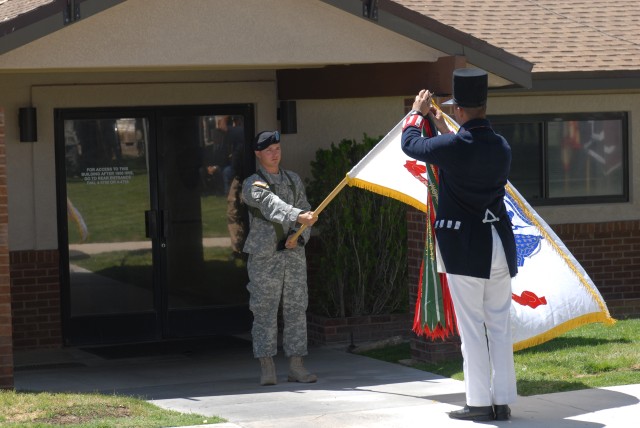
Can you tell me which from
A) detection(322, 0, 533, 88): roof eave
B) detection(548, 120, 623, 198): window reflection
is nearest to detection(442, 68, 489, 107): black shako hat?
detection(322, 0, 533, 88): roof eave

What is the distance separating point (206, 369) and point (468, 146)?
405 centimetres

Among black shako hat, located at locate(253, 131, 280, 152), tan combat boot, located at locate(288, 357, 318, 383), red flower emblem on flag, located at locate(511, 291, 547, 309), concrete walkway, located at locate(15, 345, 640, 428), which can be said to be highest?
black shako hat, located at locate(253, 131, 280, 152)

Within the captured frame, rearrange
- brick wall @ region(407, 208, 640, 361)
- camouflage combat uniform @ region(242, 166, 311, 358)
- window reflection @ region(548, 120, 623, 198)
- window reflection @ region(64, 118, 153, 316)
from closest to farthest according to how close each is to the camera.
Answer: camouflage combat uniform @ region(242, 166, 311, 358)
window reflection @ region(64, 118, 153, 316)
brick wall @ region(407, 208, 640, 361)
window reflection @ region(548, 120, 623, 198)

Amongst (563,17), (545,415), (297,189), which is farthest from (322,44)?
(563,17)

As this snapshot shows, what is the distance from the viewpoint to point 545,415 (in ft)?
25.7

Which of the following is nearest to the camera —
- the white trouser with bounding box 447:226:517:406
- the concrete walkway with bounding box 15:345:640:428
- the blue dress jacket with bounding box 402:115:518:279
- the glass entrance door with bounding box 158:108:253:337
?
the blue dress jacket with bounding box 402:115:518:279

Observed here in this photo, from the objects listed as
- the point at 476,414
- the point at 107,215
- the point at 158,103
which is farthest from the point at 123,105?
the point at 476,414

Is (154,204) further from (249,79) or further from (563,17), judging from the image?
(563,17)

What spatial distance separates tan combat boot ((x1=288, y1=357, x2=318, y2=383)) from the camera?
373 inches

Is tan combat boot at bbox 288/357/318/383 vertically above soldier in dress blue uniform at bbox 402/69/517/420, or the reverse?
soldier in dress blue uniform at bbox 402/69/517/420

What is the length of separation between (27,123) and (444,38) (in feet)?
13.6

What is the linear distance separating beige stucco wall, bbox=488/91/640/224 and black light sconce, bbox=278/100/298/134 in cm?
230

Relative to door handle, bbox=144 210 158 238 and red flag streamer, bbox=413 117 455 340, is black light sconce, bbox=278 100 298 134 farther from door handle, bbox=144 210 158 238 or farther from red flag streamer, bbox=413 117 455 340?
red flag streamer, bbox=413 117 455 340

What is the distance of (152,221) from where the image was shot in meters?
11.9
